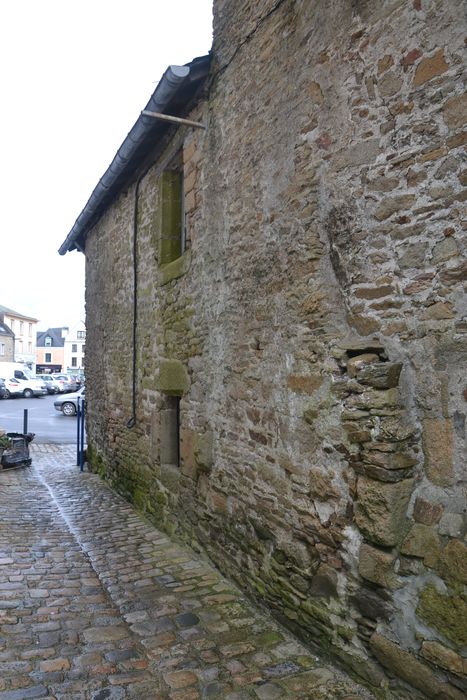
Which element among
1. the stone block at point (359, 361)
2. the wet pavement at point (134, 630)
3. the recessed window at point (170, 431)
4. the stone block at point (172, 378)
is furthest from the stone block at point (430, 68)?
the recessed window at point (170, 431)

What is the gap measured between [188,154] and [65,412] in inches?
775

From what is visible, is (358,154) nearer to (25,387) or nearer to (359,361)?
(359,361)

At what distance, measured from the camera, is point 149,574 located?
4816mm

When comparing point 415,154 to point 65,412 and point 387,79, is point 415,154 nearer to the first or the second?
point 387,79

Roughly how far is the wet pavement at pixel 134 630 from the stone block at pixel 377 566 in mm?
643

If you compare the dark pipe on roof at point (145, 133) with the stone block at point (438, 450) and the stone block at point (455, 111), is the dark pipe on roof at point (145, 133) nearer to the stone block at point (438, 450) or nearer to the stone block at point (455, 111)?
the stone block at point (455, 111)

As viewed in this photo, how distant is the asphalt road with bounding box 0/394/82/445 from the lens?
16.2 metres

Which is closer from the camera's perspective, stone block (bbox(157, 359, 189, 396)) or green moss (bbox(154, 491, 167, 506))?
stone block (bbox(157, 359, 189, 396))

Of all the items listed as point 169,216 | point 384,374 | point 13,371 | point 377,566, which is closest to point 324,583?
point 377,566

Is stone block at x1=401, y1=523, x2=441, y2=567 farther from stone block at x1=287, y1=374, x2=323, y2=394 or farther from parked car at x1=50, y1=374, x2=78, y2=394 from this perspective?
parked car at x1=50, y1=374, x2=78, y2=394

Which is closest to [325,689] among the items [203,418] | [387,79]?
[203,418]

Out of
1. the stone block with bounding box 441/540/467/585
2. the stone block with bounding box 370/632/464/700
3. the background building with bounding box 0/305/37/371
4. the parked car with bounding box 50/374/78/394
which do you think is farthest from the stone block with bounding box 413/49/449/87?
the background building with bounding box 0/305/37/371

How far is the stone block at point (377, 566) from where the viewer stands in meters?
2.80

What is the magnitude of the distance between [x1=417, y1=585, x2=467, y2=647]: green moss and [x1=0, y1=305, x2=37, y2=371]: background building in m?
57.4
